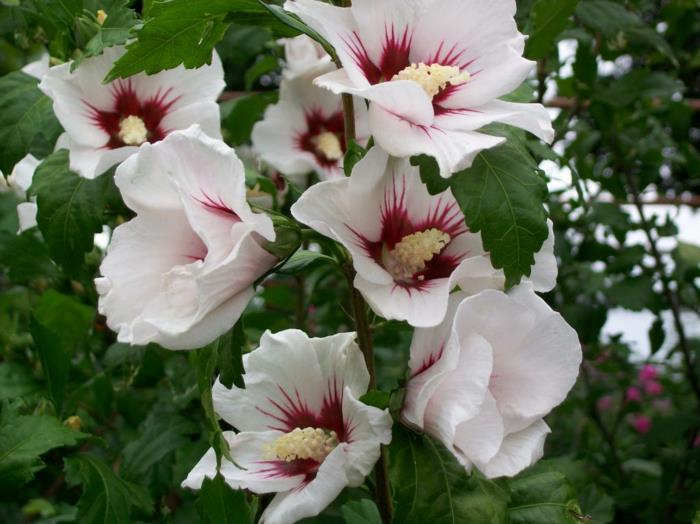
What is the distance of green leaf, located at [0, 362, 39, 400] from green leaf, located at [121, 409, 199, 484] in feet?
0.54

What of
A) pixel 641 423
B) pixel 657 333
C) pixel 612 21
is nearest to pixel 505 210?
pixel 612 21

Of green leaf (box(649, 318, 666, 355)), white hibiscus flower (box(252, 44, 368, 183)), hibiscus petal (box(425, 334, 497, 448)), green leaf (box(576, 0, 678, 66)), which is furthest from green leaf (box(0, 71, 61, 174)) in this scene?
green leaf (box(649, 318, 666, 355))

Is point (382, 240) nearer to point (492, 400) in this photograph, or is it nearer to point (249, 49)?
point (492, 400)

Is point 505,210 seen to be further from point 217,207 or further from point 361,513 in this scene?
point 361,513

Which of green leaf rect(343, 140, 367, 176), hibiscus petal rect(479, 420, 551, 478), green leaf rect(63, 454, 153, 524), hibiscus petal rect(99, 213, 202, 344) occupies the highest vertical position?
green leaf rect(343, 140, 367, 176)

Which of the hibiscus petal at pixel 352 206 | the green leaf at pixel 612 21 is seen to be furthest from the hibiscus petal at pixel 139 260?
the green leaf at pixel 612 21

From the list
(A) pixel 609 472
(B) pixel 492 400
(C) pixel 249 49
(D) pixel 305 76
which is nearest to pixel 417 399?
(B) pixel 492 400

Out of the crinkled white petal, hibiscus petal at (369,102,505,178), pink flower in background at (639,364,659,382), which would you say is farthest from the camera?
pink flower in background at (639,364,659,382)

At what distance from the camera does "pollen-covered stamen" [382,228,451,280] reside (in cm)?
79

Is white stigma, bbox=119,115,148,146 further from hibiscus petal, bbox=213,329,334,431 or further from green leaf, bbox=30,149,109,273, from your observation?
hibiscus petal, bbox=213,329,334,431

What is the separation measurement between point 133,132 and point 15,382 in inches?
18.0

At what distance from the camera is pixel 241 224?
693 millimetres

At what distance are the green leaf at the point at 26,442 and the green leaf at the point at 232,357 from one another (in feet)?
1.10

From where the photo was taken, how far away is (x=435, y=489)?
76 cm
